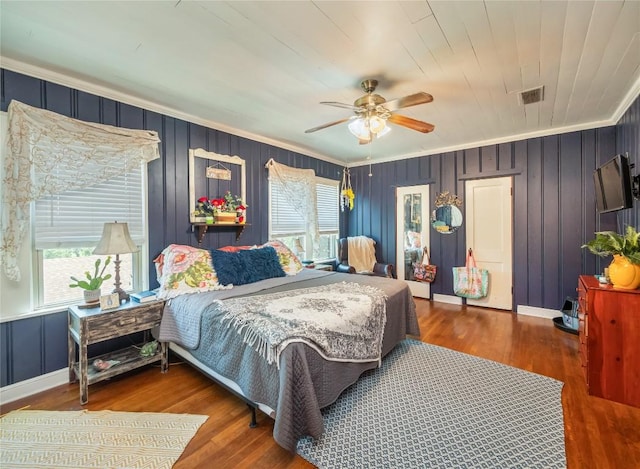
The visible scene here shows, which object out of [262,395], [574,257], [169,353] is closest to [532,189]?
[574,257]

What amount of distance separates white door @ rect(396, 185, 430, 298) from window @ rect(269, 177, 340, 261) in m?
1.22

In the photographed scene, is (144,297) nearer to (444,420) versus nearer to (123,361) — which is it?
(123,361)

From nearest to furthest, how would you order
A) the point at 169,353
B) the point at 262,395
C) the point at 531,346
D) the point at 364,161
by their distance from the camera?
the point at 262,395
the point at 169,353
the point at 531,346
the point at 364,161

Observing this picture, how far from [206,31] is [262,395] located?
236 cm

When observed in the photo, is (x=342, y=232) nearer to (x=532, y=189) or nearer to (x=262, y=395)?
(x=532, y=189)

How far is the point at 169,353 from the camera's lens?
2.79 meters

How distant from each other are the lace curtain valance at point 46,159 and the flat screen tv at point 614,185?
4.49m

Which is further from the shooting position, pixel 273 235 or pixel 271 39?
pixel 273 235

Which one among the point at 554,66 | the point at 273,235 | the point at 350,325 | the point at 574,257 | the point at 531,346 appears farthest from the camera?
the point at 273,235

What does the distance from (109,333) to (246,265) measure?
4.13 feet

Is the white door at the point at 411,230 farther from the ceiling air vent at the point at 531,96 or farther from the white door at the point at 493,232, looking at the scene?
the ceiling air vent at the point at 531,96

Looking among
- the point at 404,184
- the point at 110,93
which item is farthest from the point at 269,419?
the point at 404,184

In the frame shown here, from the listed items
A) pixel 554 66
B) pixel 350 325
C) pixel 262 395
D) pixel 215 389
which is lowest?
pixel 215 389

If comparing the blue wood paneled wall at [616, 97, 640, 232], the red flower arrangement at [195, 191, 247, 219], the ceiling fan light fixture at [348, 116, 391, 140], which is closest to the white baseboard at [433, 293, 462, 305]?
the blue wood paneled wall at [616, 97, 640, 232]
